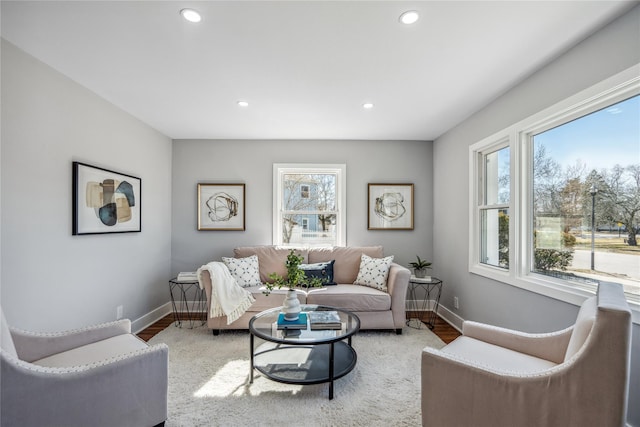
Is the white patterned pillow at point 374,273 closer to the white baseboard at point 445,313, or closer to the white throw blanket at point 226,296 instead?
the white baseboard at point 445,313

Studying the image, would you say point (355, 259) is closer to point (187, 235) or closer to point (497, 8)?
point (187, 235)

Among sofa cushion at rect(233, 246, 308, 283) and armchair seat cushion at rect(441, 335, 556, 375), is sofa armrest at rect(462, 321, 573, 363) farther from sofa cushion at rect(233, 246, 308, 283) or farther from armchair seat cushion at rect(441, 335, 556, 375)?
sofa cushion at rect(233, 246, 308, 283)

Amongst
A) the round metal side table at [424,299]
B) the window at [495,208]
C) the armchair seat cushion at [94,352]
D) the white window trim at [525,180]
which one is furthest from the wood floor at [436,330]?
the armchair seat cushion at [94,352]

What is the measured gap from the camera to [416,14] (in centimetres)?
167

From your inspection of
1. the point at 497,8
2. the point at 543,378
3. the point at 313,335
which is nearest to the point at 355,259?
the point at 313,335

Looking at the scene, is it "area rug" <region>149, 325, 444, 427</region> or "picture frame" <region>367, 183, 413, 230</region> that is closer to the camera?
"area rug" <region>149, 325, 444, 427</region>

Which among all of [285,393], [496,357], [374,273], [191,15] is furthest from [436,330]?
[191,15]

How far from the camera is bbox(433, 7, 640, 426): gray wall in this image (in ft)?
5.57

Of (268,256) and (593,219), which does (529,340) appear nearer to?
(593,219)

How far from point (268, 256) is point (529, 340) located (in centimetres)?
287

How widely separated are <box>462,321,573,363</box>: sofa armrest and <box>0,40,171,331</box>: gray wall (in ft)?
10.4

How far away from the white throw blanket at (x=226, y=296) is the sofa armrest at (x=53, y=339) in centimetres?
114

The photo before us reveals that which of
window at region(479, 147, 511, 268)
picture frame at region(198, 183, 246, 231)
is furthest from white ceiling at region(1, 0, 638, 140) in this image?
picture frame at region(198, 183, 246, 231)

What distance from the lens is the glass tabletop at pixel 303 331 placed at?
6.93 feet
